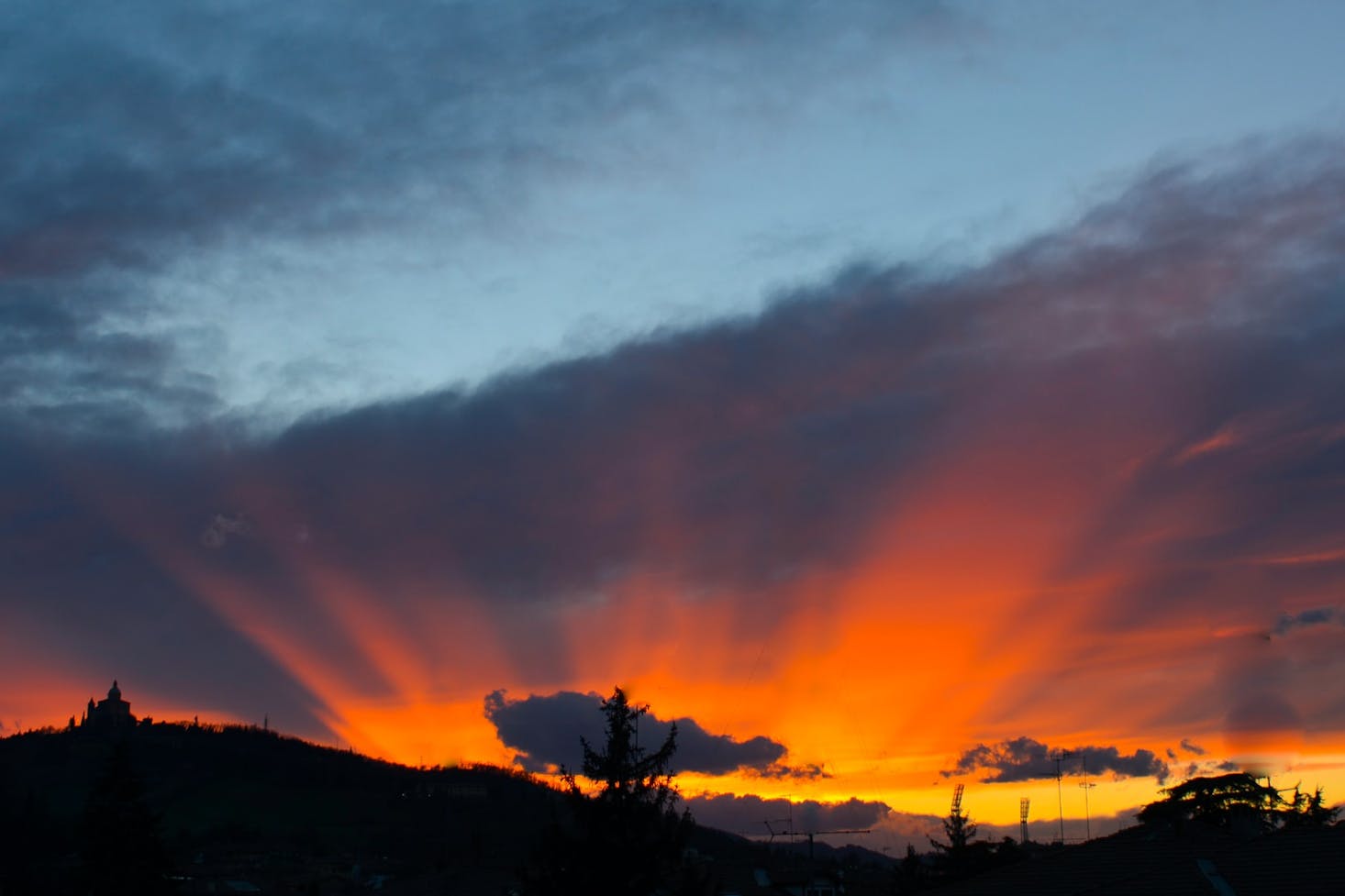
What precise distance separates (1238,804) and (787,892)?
113 ft

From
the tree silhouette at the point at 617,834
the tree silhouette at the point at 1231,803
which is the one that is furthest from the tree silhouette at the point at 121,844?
the tree silhouette at the point at 1231,803

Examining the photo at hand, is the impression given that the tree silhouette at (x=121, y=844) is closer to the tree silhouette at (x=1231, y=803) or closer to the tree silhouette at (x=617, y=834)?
the tree silhouette at (x=617, y=834)

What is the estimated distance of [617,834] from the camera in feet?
121

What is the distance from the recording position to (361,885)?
15412cm

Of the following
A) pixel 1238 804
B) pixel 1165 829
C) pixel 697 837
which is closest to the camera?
pixel 1165 829

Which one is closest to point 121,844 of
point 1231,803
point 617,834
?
point 617,834

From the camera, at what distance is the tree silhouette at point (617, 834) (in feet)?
120

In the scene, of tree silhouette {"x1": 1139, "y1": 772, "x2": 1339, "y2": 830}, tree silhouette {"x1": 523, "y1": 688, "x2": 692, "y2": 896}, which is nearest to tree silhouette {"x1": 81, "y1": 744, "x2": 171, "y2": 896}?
tree silhouette {"x1": 523, "y1": 688, "x2": 692, "y2": 896}

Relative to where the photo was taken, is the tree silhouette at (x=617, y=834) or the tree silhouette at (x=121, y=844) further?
the tree silhouette at (x=121, y=844)

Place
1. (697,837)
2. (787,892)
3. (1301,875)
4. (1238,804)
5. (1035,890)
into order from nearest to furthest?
(1301,875) → (1035,890) → (1238,804) → (787,892) → (697,837)

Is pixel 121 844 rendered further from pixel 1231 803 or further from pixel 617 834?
pixel 1231 803

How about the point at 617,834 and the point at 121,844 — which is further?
the point at 121,844

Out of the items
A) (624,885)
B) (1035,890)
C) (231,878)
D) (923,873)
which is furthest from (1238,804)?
(231,878)

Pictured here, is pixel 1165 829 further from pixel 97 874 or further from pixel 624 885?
pixel 97 874
